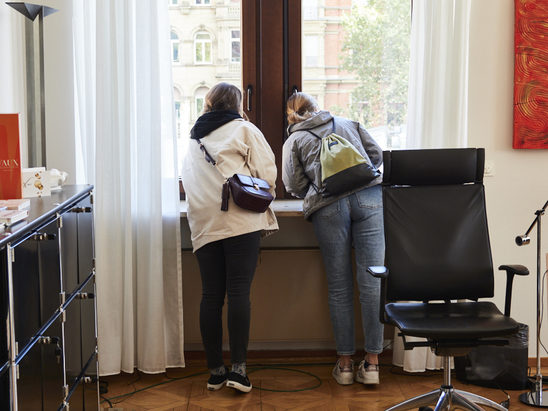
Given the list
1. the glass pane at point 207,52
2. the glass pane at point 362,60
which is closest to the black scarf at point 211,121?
the glass pane at point 207,52

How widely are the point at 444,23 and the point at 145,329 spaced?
81.4 inches

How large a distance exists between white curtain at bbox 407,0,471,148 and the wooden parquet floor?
1173 mm

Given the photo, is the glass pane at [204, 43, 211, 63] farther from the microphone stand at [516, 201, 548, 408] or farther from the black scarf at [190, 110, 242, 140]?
the microphone stand at [516, 201, 548, 408]

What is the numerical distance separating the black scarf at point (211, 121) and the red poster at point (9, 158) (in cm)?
112

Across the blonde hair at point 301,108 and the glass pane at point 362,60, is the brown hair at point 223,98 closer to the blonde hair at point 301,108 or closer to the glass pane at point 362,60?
the blonde hair at point 301,108

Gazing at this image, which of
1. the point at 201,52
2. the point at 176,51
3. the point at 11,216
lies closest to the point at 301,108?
the point at 201,52

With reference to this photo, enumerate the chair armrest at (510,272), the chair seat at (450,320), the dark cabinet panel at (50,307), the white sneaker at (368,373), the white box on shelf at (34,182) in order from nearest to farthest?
the dark cabinet panel at (50,307), the white box on shelf at (34,182), the chair seat at (450,320), the chair armrest at (510,272), the white sneaker at (368,373)

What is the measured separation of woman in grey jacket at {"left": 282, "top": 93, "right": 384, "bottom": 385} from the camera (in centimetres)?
340

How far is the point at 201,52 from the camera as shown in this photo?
3779 mm

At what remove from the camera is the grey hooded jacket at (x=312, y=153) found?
3398 mm

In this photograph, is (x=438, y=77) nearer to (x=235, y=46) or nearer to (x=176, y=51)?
(x=235, y=46)

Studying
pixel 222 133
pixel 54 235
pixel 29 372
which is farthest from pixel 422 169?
pixel 29 372

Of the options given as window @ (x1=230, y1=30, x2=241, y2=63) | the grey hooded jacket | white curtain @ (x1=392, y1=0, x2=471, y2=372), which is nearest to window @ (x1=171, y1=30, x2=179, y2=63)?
window @ (x1=230, y1=30, x2=241, y2=63)

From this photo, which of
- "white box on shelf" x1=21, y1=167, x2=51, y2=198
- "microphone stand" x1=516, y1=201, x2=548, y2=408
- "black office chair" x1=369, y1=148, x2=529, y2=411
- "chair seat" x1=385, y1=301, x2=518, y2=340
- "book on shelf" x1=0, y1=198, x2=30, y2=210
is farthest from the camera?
"microphone stand" x1=516, y1=201, x2=548, y2=408
